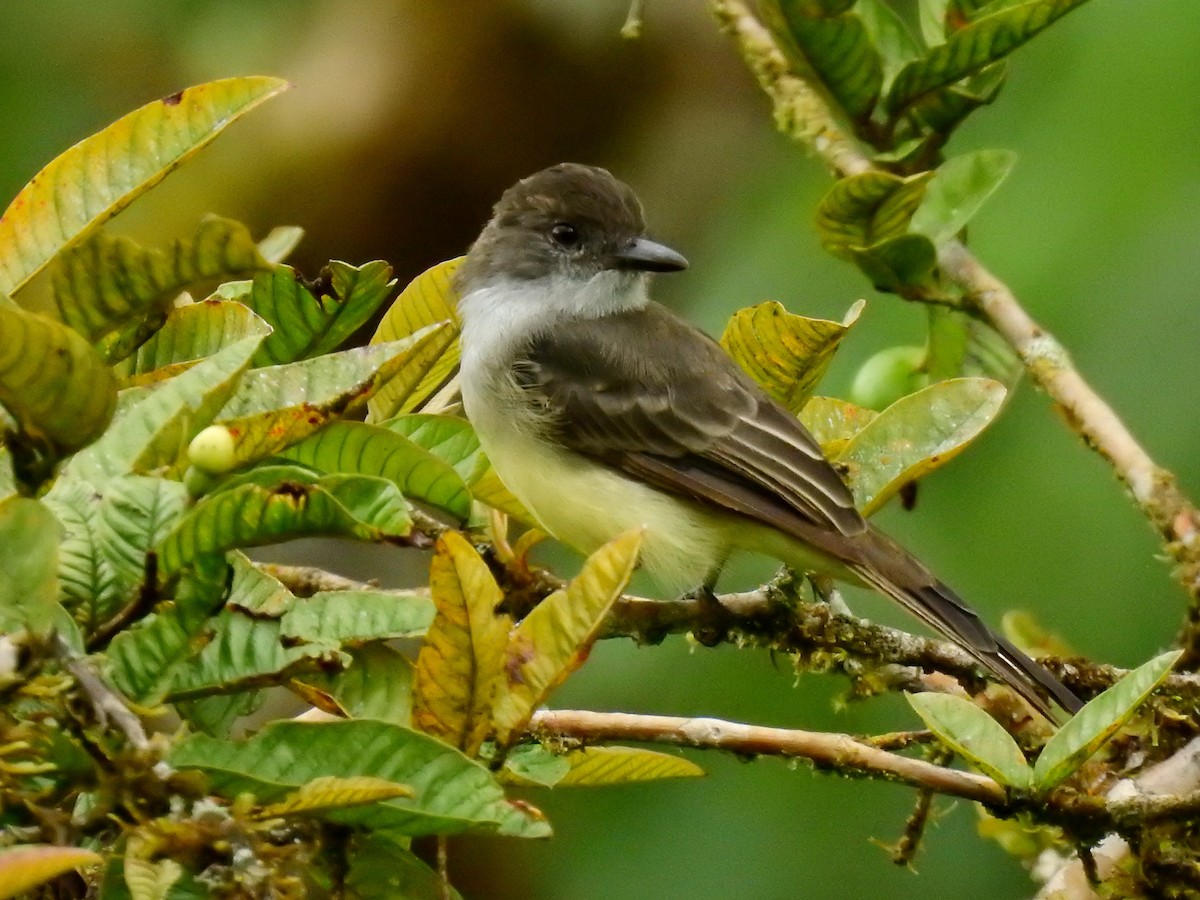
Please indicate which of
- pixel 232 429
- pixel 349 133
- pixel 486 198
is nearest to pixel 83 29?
pixel 349 133

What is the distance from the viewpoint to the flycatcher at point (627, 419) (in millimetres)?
3439

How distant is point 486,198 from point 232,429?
6.07 m

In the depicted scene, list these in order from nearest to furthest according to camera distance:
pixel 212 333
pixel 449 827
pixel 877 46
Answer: pixel 449 827 → pixel 212 333 → pixel 877 46

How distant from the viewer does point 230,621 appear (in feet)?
6.14

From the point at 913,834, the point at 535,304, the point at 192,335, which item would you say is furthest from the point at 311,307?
the point at 535,304

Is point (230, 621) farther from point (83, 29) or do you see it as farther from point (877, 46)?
point (83, 29)

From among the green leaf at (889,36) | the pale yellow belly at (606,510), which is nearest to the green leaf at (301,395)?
the pale yellow belly at (606,510)

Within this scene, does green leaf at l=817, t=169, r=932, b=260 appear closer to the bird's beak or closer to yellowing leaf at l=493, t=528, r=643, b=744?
the bird's beak

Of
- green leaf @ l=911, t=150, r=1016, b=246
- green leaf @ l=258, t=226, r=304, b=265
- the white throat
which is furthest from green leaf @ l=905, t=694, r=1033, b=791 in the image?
the white throat

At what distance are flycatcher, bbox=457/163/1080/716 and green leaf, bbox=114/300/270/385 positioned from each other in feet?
3.53

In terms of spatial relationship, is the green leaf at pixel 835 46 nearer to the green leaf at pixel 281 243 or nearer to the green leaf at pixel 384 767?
the green leaf at pixel 281 243

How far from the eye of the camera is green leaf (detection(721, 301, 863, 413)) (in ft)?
9.47

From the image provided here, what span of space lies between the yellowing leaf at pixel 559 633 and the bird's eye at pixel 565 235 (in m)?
2.58

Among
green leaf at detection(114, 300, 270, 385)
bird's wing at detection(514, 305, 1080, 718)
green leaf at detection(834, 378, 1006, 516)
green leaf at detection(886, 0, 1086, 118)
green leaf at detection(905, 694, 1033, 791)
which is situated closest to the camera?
green leaf at detection(905, 694, 1033, 791)
